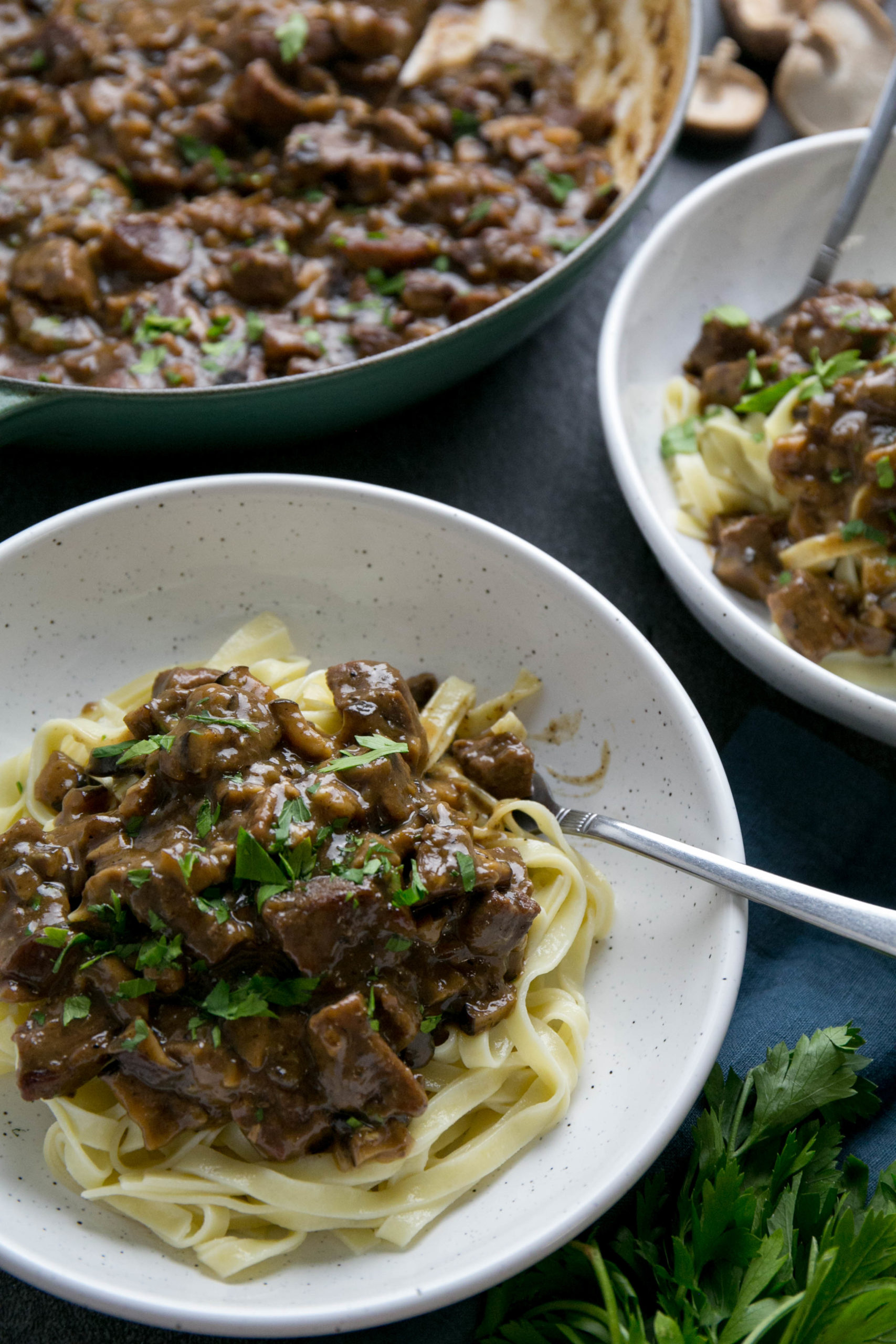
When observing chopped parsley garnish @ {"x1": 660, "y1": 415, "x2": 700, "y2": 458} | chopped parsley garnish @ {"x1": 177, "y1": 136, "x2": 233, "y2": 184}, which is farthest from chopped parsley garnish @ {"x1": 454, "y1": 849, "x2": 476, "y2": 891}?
chopped parsley garnish @ {"x1": 177, "y1": 136, "x2": 233, "y2": 184}

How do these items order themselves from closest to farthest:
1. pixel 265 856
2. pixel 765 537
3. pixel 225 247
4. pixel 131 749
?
pixel 265 856 → pixel 131 749 → pixel 765 537 → pixel 225 247

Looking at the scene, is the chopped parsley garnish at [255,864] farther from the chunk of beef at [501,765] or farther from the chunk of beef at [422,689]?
the chunk of beef at [422,689]

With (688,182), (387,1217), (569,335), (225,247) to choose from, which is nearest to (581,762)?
(387,1217)

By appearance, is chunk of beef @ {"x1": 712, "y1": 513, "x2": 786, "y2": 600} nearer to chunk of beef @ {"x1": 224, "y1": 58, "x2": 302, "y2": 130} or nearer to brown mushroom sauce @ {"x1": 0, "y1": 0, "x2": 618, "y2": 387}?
brown mushroom sauce @ {"x1": 0, "y1": 0, "x2": 618, "y2": 387}

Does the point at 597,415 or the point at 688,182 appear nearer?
the point at 597,415

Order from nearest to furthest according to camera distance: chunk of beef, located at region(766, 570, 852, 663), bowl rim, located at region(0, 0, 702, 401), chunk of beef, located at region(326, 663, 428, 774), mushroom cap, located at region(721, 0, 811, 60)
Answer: chunk of beef, located at region(326, 663, 428, 774) → bowl rim, located at region(0, 0, 702, 401) → chunk of beef, located at region(766, 570, 852, 663) → mushroom cap, located at region(721, 0, 811, 60)

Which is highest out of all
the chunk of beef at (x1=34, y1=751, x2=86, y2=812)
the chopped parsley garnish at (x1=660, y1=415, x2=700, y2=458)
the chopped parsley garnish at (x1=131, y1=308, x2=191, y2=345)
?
the chopped parsley garnish at (x1=131, y1=308, x2=191, y2=345)

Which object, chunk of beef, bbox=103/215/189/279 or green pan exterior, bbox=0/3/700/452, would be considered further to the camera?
chunk of beef, bbox=103/215/189/279

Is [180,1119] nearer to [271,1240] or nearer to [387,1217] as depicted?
[271,1240]
